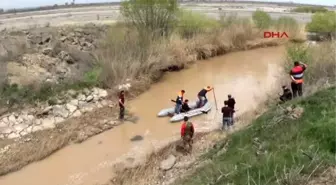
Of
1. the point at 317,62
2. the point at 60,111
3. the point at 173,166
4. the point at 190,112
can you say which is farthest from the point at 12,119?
the point at 317,62

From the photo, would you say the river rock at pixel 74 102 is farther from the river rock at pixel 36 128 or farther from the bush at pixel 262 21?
the bush at pixel 262 21

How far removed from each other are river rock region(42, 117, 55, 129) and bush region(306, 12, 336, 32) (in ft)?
67.0

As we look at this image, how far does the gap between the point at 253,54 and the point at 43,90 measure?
1534 cm

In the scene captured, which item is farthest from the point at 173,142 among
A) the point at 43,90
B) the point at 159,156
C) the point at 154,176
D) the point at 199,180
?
the point at 43,90

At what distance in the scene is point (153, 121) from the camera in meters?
18.0

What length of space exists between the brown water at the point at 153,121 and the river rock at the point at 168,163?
5.80ft

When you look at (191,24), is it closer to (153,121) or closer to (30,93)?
(153,121)

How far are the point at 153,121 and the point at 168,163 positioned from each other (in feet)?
16.3

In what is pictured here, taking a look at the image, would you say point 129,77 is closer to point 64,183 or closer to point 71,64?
point 71,64

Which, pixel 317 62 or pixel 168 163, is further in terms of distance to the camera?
pixel 317 62

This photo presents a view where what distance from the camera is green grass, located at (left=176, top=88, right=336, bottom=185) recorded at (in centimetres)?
818

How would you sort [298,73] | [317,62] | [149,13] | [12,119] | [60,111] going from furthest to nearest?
[149,13]
[60,111]
[317,62]
[12,119]
[298,73]

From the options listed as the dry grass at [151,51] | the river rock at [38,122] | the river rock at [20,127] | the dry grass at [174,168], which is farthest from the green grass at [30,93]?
the dry grass at [174,168]

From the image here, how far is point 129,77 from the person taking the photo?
21.4 meters
